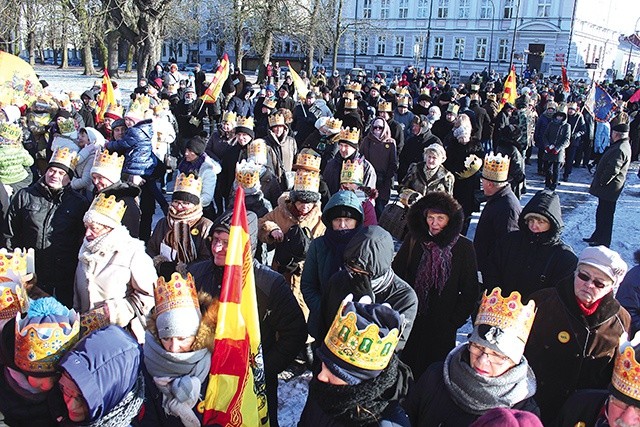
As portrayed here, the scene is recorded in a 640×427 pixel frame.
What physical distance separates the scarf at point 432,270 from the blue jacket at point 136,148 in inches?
159

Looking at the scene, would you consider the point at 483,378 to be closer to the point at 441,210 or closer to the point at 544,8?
the point at 441,210

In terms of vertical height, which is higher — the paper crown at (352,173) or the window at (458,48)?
the window at (458,48)

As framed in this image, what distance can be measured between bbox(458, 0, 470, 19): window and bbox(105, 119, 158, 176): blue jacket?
60235mm

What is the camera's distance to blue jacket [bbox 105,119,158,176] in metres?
6.64

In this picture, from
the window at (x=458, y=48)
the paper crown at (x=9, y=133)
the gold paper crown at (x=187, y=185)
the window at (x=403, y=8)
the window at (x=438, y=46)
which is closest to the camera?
the gold paper crown at (x=187, y=185)

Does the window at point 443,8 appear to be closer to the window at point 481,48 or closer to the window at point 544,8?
the window at point 481,48

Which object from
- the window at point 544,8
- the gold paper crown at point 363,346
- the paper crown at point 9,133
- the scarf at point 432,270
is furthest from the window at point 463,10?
the gold paper crown at point 363,346

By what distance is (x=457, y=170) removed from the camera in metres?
7.81

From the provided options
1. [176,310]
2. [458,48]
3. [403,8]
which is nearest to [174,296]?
[176,310]

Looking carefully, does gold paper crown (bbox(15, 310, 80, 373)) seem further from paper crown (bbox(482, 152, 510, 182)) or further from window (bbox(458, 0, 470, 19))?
window (bbox(458, 0, 470, 19))

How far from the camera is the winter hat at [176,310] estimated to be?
273 cm

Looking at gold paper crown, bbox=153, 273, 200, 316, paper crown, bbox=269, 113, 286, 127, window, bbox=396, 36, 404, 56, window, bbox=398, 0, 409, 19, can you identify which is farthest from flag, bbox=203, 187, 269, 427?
window, bbox=398, 0, 409, 19

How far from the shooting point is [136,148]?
6664 millimetres

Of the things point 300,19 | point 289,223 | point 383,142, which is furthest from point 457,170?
point 300,19
